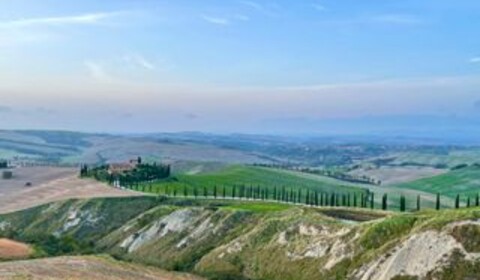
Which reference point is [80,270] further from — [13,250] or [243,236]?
[243,236]

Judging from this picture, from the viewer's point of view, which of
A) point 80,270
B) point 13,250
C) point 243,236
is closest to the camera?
point 80,270

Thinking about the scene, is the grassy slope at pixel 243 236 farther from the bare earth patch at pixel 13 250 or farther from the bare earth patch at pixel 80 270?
the bare earth patch at pixel 13 250

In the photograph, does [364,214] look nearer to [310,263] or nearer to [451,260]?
[310,263]

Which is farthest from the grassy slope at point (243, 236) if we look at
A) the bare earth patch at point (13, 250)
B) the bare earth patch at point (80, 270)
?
the bare earth patch at point (13, 250)

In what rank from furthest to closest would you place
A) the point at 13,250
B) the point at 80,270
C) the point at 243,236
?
1. the point at 13,250
2. the point at 243,236
3. the point at 80,270

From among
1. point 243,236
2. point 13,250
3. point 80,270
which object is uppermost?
point 243,236

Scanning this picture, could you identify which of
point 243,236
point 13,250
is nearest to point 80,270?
point 13,250
